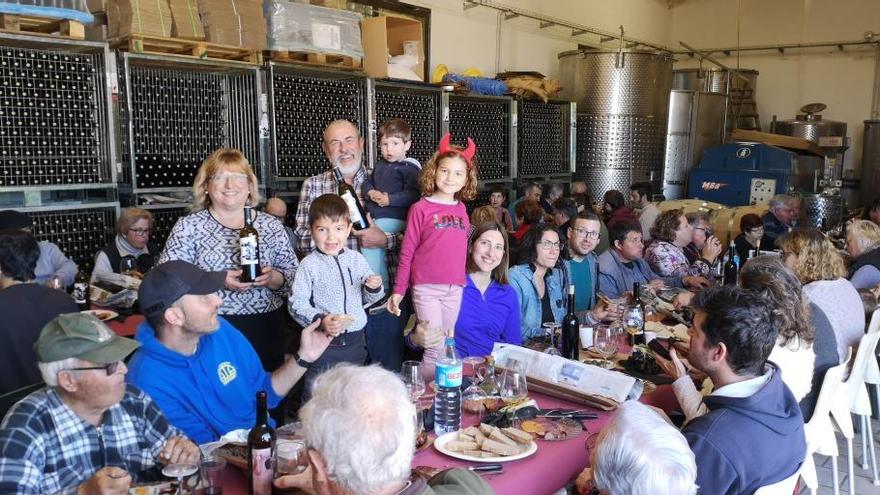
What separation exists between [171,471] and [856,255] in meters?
6.31

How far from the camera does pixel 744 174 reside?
43.3 feet

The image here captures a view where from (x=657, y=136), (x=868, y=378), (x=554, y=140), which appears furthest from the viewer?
(x=657, y=136)

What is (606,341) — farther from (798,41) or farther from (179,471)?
(798,41)

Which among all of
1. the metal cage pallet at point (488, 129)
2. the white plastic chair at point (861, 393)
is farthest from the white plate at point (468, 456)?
the metal cage pallet at point (488, 129)

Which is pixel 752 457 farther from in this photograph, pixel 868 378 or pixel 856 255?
pixel 856 255

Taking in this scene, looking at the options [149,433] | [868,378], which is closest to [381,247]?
[149,433]

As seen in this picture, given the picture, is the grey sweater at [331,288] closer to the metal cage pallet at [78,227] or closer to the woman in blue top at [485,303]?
the woman in blue top at [485,303]

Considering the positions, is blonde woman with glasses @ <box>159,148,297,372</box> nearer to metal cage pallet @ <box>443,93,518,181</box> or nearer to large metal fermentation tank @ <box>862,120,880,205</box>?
metal cage pallet @ <box>443,93,518,181</box>

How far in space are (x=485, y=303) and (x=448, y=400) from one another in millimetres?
1737

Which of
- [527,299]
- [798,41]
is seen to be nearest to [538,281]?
[527,299]

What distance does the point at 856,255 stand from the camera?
257 inches

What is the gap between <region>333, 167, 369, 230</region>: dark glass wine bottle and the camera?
4.80m

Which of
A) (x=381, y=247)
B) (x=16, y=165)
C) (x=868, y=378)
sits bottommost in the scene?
(x=868, y=378)

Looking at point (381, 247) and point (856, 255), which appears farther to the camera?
point (856, 255)
